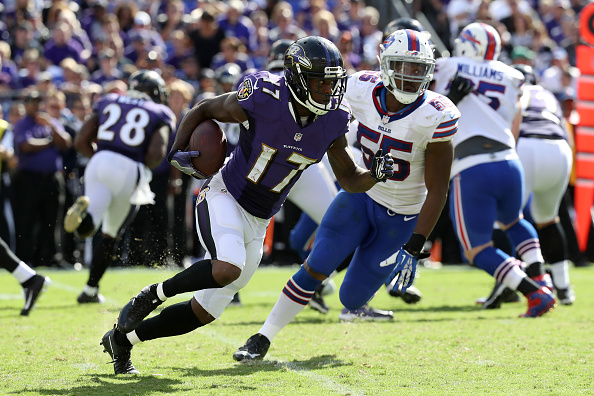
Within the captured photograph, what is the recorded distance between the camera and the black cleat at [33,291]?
238 inches

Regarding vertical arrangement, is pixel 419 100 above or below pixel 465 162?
above

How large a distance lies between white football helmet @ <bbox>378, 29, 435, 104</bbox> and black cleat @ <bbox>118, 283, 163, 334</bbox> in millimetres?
1624

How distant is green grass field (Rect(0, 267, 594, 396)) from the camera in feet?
12.3

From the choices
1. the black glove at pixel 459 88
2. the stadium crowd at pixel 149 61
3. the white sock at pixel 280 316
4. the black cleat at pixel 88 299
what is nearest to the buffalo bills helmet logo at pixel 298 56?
the white sock at pixel 280 316

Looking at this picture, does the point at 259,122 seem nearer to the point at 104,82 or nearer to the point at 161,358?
the point at 161,358

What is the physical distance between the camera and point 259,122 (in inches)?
156

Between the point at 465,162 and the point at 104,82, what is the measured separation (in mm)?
5895

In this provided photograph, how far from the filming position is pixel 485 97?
603 cm

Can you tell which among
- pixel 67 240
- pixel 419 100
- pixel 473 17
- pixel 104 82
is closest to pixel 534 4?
pixel 473 17

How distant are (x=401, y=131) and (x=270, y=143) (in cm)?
86

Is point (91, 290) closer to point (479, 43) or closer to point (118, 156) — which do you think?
point (118, 156)

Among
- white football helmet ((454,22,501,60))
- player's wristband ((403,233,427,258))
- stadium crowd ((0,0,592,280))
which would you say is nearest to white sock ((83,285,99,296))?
stadium crowd ((0,0,592,280))

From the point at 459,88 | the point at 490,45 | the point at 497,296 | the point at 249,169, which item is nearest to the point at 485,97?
the point at 459,88

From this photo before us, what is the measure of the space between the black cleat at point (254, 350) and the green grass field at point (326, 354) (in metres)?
0.05
